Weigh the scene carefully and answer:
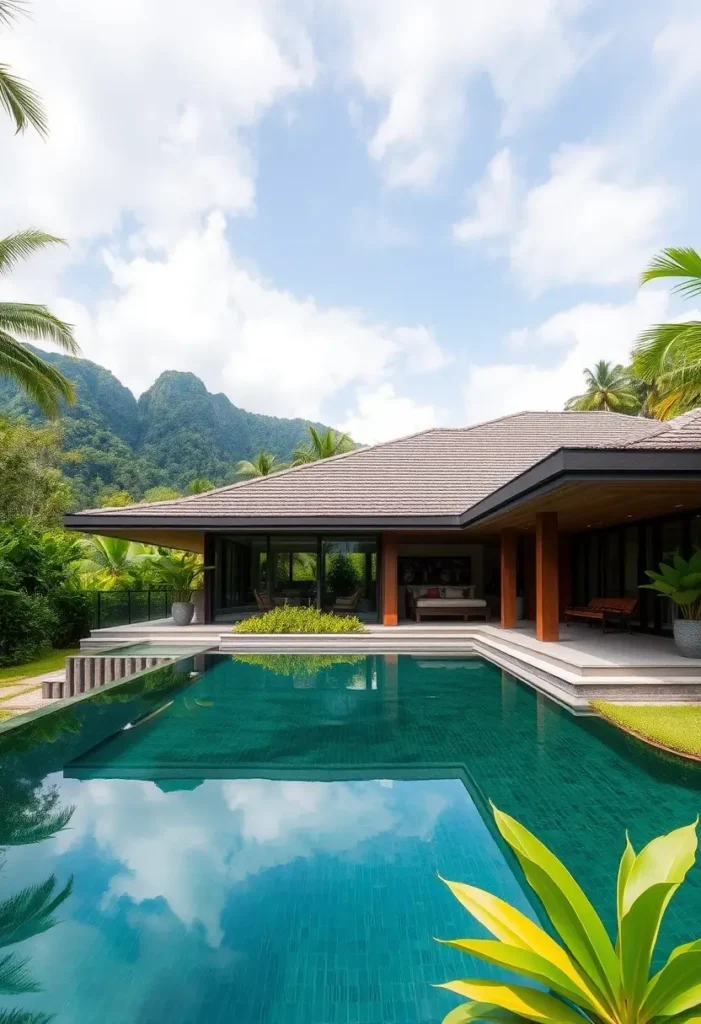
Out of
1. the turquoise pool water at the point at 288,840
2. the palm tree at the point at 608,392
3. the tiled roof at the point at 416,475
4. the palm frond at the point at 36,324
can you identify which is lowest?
the turquoise pool water at the point at 288,840

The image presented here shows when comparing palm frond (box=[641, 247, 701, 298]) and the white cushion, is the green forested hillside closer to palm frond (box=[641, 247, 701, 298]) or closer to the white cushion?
the white cushion

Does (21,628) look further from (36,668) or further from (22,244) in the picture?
(22,244)

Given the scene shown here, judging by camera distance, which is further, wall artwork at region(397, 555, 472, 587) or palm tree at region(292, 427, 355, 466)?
palm tree at region(292, 427, 355, 466)

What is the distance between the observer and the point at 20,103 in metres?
10.8

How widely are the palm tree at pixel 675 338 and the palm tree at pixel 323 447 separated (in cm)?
2811

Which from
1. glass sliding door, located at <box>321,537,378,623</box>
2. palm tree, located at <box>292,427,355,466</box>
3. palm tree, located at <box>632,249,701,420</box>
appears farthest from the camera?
palm tree, located at <box>292,427,355,466</box>

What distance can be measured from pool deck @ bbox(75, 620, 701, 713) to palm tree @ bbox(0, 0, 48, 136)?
10.6 meters

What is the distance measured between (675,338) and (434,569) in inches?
465

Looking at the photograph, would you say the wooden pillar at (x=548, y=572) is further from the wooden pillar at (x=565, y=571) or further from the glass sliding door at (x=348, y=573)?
the wooden pillar at (x=565, y=571)

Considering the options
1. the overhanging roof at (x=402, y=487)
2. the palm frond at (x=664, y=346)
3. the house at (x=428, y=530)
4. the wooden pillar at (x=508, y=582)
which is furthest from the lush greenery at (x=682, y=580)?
the wooden pillar at (x=508, y=582)

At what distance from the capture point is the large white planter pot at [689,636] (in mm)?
9570

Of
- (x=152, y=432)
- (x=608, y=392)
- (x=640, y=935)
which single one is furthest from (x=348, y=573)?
(x=152, y=432)

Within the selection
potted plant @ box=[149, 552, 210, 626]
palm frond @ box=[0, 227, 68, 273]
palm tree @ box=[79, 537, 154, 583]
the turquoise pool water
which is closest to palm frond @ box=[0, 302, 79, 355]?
palm frond @ box=[0, 227, 68, 273]

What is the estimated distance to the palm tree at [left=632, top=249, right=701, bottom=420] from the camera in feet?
30.5
